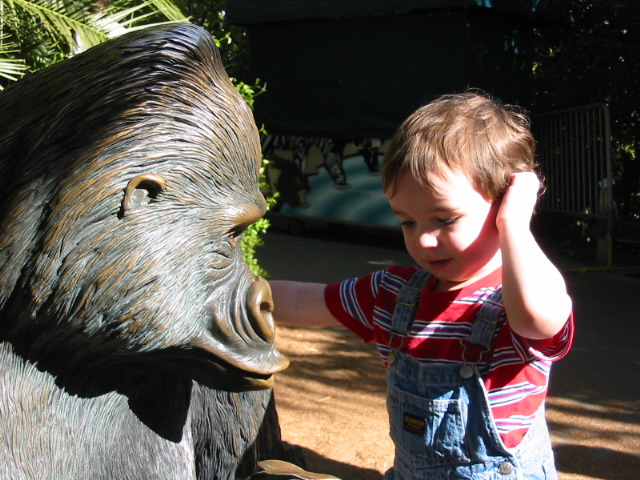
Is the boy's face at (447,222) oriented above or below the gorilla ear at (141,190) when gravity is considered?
below

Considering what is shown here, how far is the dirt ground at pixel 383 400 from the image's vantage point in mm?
3262

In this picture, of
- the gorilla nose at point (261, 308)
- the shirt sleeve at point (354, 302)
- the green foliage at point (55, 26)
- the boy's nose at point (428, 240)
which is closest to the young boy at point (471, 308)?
the boy's nose at point (428, 240)

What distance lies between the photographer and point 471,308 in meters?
1.71

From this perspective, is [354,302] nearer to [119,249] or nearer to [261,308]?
[261,308]

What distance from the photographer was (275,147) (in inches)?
359

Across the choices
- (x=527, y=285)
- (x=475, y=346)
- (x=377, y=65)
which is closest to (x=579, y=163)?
(x=377, y=65)

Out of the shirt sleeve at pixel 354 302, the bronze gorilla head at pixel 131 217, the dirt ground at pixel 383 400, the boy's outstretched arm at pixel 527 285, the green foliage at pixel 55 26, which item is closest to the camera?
the bronze gorilla head at pixel 131 217

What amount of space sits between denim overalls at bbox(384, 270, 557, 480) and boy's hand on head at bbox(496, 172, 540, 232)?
21 cm

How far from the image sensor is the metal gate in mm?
7148

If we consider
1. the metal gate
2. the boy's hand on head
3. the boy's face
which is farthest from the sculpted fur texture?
the metal gate

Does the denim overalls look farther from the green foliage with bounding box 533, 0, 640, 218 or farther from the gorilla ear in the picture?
the green foliage with bounding box 533, 0, 640, 218

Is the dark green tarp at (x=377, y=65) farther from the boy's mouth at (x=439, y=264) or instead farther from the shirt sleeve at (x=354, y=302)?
the boy's mouth at (x=439, y=264)

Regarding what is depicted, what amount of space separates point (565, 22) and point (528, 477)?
704cm

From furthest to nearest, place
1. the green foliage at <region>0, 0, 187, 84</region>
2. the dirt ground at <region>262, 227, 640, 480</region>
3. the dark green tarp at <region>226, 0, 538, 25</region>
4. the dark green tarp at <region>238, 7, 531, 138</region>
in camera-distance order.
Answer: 1. the dark green tarp at <region>238, 7, 531, 138</region>
2. the dark green tarp at <region>226, 0, 538, 25</region>
3. the dirt ground at <region>262, 227, 640, 480</region>
4. the green foliage at <region>0, 0, 187, 84</region>
